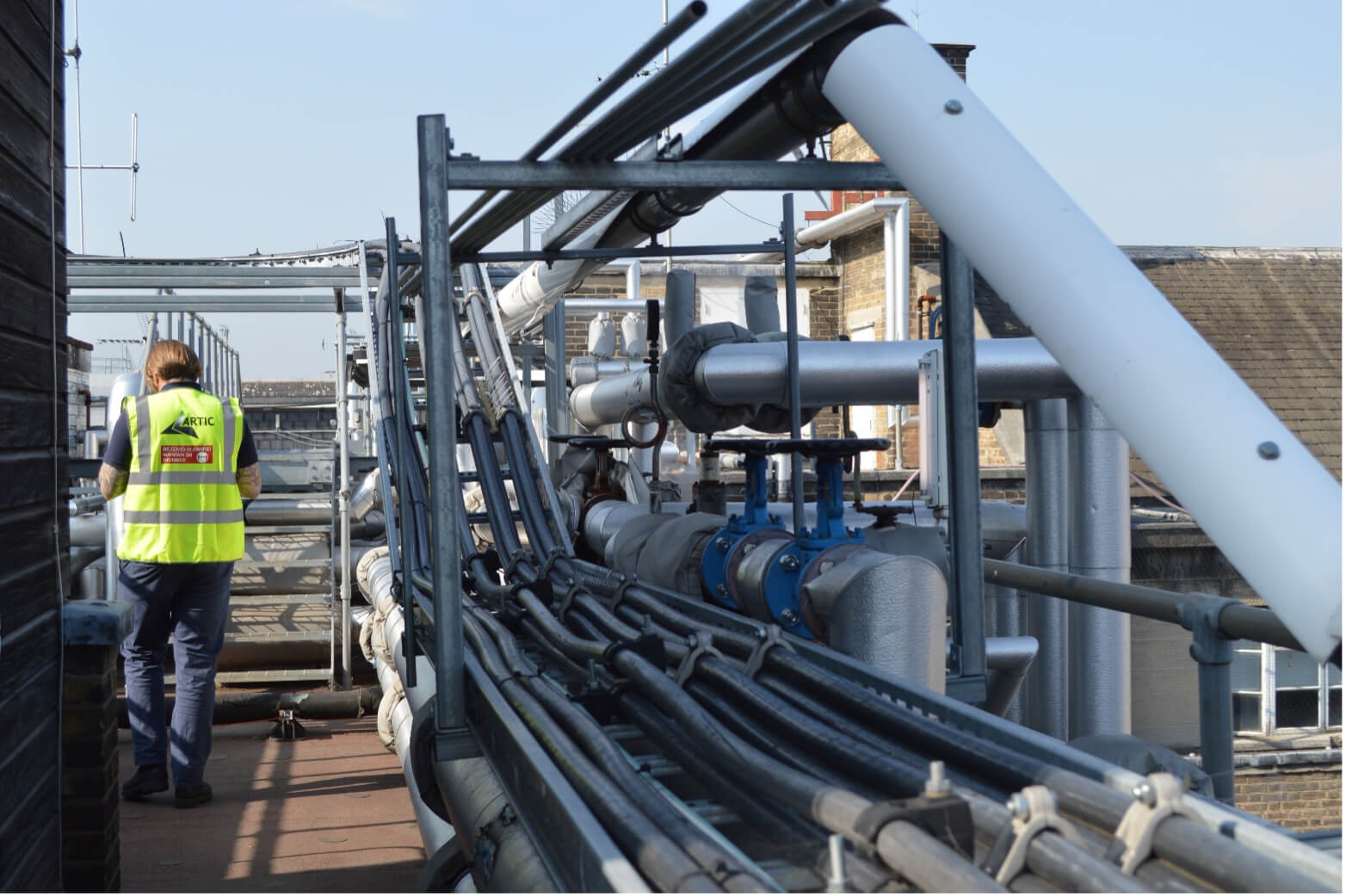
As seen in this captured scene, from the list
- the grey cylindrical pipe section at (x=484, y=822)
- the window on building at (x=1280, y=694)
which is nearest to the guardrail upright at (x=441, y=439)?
the grey cylindrical pipe section at (x=484, y=822)

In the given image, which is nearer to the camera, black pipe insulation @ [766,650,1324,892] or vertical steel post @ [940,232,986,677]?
black pipe insulation @ [766,650,1324,892]

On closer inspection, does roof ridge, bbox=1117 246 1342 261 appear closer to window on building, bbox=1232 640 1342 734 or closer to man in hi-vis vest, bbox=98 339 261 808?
window on building, bbox=1232 640 1342 734

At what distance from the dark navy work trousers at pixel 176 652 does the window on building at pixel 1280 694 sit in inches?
354

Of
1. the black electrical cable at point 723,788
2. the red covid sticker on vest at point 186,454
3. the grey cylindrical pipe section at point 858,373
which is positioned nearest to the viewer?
the black electrical cable at point 723,788

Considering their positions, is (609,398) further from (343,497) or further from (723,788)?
(723,788)

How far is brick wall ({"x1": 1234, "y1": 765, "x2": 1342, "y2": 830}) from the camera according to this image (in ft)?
35.5

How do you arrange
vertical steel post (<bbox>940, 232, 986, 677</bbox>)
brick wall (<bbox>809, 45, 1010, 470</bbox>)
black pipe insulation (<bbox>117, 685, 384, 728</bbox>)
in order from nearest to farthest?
vertical steel post (<bbox>940, 232, 986, 677</bbox>)
black pipe insulation (<bbox>117, 685, 384, 728</bbox>)
brick wall (<bbox>809, 45, 1010, 470</bbox>)

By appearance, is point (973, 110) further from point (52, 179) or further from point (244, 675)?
point (244, 675)

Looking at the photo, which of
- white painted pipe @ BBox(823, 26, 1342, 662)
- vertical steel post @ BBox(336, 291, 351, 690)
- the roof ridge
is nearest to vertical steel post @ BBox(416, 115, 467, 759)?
white painted pipe @ BBox(823, 26, 1342, 662)

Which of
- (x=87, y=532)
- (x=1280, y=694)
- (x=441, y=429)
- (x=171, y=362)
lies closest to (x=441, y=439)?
(x=441, y=429)

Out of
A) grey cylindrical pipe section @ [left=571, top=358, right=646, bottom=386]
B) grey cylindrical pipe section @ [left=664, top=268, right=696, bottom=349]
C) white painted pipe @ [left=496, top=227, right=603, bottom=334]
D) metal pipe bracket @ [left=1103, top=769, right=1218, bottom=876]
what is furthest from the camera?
grey cylindrical pipe section @ [left=571, top=358, right=646, bottom=386]

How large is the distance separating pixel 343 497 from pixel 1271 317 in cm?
1090

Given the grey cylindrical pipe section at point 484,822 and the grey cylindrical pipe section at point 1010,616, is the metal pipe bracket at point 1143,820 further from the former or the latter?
the grey cylindrical pipe section at point 1010,616

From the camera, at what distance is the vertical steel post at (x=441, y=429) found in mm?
3014
